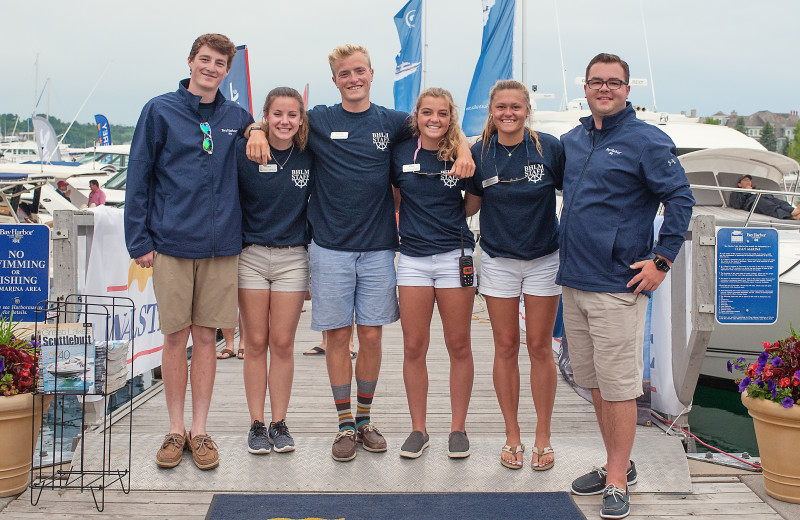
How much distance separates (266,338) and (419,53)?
17015 millimetres

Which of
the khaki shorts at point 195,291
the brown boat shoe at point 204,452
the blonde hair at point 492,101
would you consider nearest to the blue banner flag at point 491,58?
the blonde hair at point 492,101

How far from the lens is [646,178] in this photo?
3.24 m

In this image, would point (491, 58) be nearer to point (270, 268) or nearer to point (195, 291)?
point (270, 268)

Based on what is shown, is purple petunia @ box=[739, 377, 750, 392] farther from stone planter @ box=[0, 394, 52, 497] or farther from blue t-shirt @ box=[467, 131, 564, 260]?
stone planter @ box=[0, 394, 52, 497]

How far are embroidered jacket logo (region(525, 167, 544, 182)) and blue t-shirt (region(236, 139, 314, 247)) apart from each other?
1.14m

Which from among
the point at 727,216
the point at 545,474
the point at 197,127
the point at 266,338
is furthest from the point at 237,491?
the point at 727,216

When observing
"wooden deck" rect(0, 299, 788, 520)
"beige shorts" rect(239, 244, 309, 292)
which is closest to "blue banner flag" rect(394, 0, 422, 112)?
"wooden deck" rect(0, 299, 788, 520)

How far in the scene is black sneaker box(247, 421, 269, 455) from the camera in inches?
150

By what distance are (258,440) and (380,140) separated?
1.71m

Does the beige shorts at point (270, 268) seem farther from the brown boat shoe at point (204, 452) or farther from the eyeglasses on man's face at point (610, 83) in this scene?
the eyeglasses on man's face at point (610, 83)

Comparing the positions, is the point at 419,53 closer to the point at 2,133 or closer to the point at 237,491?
the point at 237,491

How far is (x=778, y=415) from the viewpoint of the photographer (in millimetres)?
3465

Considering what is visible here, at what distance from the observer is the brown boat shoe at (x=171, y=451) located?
144 inches

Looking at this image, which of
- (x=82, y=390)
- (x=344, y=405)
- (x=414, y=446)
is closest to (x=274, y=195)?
(x=344, y=405)
